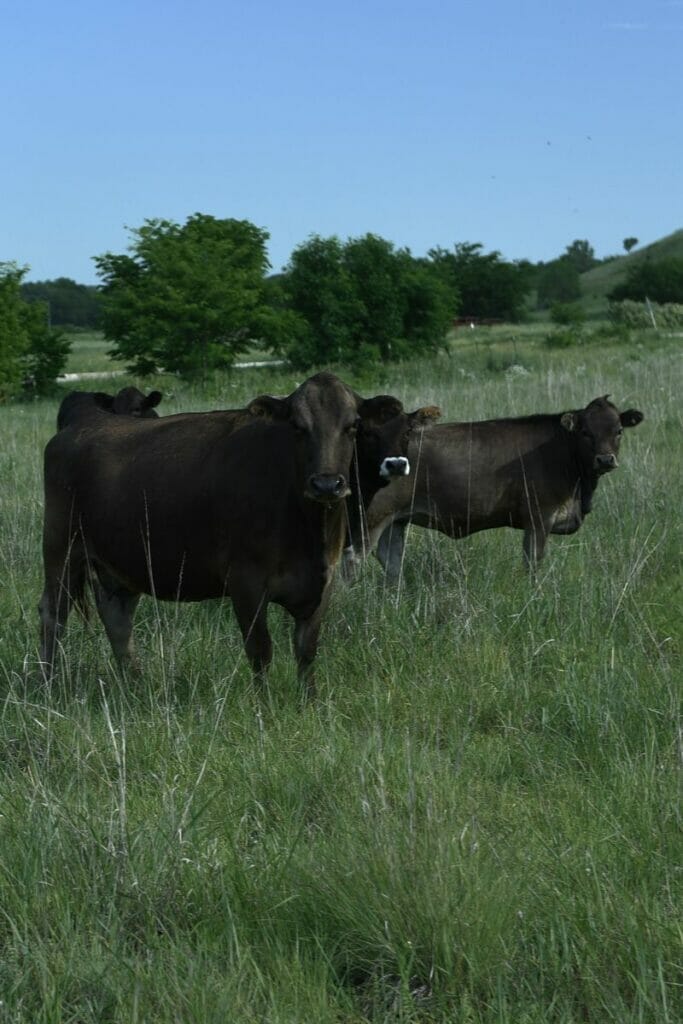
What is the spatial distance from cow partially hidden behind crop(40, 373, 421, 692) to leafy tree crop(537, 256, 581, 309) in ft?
416

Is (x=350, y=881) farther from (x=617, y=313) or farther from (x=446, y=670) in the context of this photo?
(x=617, y=313)

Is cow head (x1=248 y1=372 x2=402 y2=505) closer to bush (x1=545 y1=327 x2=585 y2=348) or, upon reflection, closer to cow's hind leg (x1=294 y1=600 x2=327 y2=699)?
cow's hind leg (x1=294 y1=600 x2=327 y2=699)

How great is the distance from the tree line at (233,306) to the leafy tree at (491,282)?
138ft

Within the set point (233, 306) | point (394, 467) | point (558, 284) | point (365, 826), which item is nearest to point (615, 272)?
point (558, 284)

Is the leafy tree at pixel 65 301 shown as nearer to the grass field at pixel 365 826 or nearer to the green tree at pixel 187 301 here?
the green tree at pixel 187 301

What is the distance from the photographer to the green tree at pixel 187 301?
131 ft

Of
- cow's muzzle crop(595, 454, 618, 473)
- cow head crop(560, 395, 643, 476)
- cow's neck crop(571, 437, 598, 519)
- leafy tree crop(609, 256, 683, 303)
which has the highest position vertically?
leafy tree crop(609, 256, 683, 303)

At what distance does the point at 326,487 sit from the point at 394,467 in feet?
5.02

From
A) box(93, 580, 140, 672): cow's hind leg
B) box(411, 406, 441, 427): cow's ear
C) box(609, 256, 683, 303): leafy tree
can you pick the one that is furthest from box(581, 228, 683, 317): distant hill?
box(93, 580, 140, 672): cow's hind leg

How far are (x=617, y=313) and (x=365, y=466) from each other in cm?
5530

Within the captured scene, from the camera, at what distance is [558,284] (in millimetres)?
133625

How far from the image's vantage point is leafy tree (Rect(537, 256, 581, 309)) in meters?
132

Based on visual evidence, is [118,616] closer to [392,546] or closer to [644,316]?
[392,546]

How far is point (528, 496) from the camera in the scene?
9.80 metres
